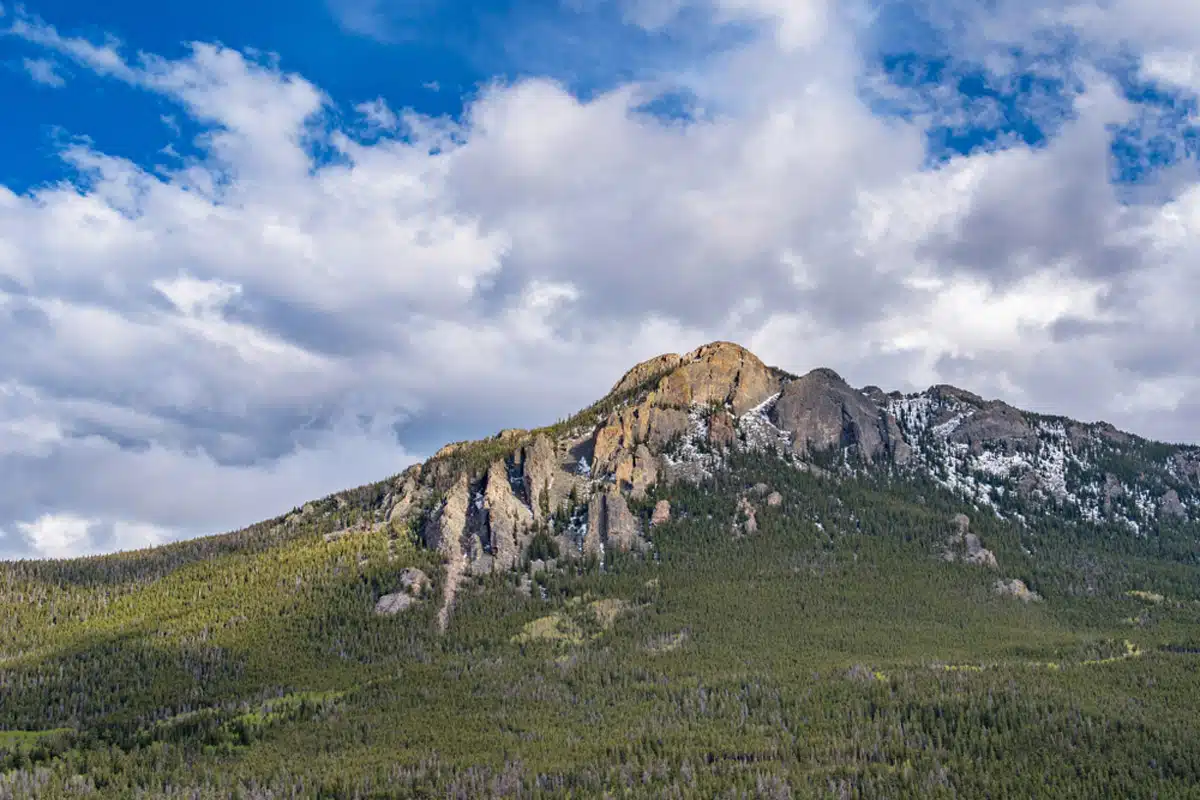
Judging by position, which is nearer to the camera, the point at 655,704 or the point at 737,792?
the point at 737,792

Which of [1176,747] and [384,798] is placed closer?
[384,798]

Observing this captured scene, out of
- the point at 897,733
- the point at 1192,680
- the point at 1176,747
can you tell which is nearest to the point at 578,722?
the point at 897,733

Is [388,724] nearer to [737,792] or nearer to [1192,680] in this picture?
[737,792]

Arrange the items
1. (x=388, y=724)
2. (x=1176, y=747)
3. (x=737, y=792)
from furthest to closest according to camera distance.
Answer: (x=388, y=724) → (x=1176, y=747) → (x=737, y=792)

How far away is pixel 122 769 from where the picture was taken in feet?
553

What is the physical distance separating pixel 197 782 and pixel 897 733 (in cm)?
11205

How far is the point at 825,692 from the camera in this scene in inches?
7195

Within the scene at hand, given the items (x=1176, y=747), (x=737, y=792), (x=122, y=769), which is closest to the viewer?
(x=737, y=792)

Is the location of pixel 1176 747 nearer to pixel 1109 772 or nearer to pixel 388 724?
pixel 1109 772

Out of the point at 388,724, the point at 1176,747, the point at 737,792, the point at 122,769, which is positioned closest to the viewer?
the point at 737,792

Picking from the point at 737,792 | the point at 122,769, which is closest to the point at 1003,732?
the point at 737,792

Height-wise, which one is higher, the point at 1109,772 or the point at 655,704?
the point at 655,704

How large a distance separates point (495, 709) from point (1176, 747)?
114m

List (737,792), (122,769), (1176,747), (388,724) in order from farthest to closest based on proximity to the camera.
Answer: (388,724), (122,769), (1176,747), (737,792)
